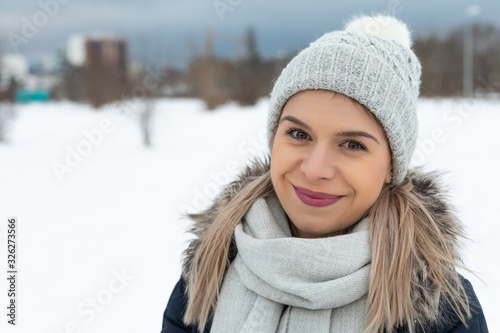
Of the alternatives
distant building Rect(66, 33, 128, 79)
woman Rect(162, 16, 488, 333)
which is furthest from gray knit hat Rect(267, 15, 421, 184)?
distant building Rect(66, 33, 128, 79)

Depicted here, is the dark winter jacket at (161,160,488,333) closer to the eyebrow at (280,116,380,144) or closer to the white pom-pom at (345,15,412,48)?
the eyebrow at (280,116,380,144)

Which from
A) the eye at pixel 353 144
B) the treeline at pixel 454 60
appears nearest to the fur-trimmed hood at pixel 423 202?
the eye at pixel 353 144

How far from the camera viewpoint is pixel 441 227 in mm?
1413

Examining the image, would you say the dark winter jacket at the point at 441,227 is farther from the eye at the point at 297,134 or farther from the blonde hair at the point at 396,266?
the eye at the point at 297,134

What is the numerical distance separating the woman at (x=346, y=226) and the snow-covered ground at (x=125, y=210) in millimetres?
466

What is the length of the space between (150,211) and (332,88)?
461 centimetres

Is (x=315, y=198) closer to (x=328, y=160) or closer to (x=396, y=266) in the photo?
(x=328, y=160)

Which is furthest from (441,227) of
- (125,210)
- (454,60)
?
(454,60)

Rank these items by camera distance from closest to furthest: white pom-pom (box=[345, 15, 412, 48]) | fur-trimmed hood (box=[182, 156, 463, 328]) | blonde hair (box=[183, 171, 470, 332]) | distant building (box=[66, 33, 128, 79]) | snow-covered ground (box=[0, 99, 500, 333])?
blonde hair (box=[183, 171, 470, 332])
fur-trimmed hood (box=[182, 156, 463, 328])
white pom-pom (box=[345, 15, 412, 48])
snow-covered ground (box=[0, 99, 500, 333])
distant building (box=[66, 33, 128, 79])

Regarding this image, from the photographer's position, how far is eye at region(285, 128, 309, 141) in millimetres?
1357

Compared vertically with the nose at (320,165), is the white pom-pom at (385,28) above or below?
above

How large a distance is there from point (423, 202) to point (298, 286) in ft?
1.64

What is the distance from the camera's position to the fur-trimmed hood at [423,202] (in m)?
1.40

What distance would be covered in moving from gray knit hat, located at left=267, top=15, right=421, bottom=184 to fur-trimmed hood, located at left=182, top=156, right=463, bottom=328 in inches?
5.5
